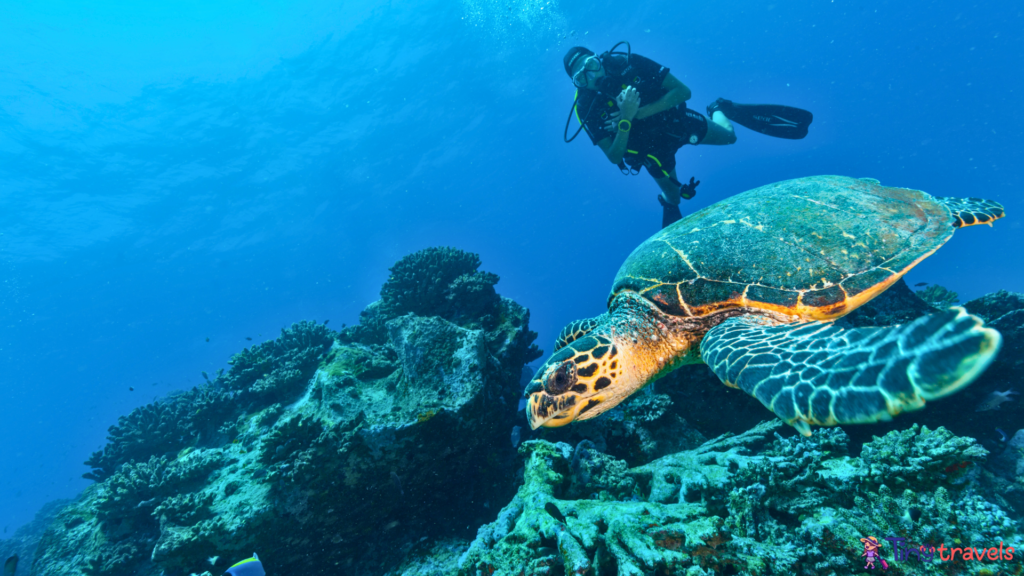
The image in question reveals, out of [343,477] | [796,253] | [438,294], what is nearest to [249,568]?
[343,477]

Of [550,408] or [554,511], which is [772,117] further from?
[554,511]

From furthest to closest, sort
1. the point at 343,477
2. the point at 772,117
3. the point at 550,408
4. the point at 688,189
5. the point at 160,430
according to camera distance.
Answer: the point at 772,117
the point at 688,189
the point at 160,430
the point at 343,477
the point at 550,408

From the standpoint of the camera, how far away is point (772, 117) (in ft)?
22.6

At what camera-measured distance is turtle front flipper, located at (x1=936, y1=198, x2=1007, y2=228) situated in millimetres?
2885

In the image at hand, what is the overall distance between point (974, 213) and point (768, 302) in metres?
2.28

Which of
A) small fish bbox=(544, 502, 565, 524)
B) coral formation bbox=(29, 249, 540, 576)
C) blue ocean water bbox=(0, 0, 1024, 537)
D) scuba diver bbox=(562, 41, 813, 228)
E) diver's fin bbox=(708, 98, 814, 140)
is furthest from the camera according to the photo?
blue ocean water bbox=(0, 0, 1024, 537)

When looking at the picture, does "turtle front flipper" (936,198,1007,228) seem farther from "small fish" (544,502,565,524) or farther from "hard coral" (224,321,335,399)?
"hard coral" (224,321,335,399)

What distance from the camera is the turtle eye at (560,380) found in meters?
2.26

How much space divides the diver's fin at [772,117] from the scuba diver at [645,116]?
0.6 inches

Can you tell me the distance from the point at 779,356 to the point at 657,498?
3.42 feet

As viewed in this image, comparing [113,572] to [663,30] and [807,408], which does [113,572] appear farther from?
[663,30]

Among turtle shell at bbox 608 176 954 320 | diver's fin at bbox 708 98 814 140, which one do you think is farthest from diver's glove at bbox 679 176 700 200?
turtle shell at bbox 608 176 954 320

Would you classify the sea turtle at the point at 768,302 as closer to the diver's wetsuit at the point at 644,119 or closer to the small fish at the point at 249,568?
the small fish at the point at 249,568

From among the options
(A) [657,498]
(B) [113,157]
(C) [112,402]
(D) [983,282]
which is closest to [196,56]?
(B) [113,157]
